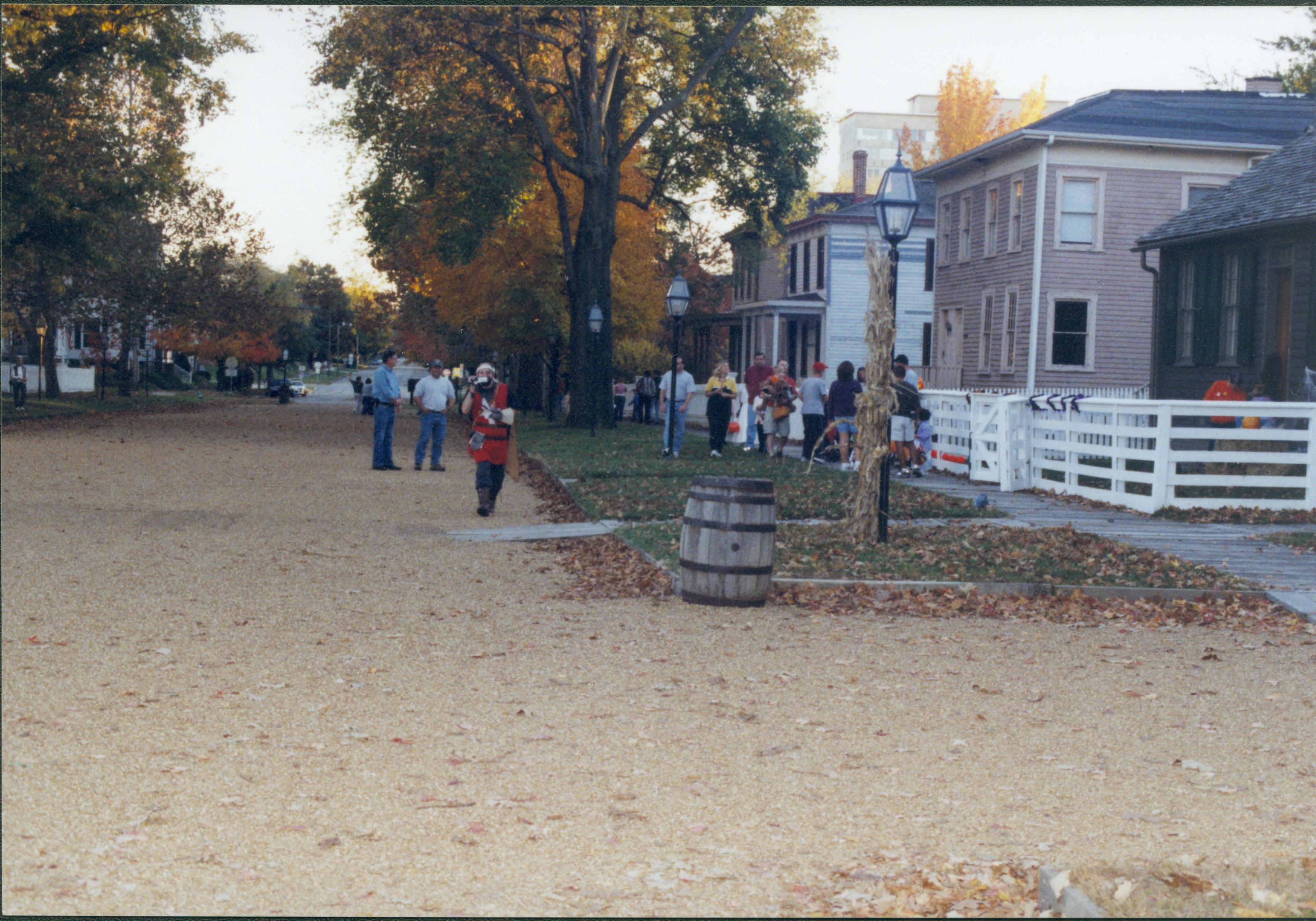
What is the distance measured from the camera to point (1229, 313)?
2542 centimetres

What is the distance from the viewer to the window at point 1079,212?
105 ft

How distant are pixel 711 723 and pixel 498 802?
5.42 ft

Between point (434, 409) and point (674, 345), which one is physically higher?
point (674, 345)

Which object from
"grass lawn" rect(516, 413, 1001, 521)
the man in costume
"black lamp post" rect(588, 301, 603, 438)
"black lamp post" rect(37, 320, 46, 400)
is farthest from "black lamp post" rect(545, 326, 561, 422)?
the man in costume

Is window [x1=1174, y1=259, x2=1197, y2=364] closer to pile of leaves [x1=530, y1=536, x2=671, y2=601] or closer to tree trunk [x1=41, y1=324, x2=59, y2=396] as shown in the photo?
pile of leaves [x1=530, y1=536, x2=671, y2=601]

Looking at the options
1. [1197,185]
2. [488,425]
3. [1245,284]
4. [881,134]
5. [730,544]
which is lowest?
[730,544]

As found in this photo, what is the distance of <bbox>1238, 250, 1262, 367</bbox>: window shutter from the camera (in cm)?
2425

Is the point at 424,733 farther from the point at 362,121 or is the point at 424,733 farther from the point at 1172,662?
the point at 362,121

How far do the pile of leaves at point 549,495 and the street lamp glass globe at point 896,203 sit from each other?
15.8 feet

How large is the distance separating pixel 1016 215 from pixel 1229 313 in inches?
339

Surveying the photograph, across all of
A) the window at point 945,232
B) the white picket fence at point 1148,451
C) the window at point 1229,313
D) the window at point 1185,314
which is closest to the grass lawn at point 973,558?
the white picket fence at point 1148,451

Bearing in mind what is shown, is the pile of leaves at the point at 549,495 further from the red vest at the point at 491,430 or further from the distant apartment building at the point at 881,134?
the distant apartment building at the point at 881,134

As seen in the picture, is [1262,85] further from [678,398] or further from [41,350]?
[41,350]

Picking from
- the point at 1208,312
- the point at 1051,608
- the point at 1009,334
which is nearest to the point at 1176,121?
the point at 1009,334
